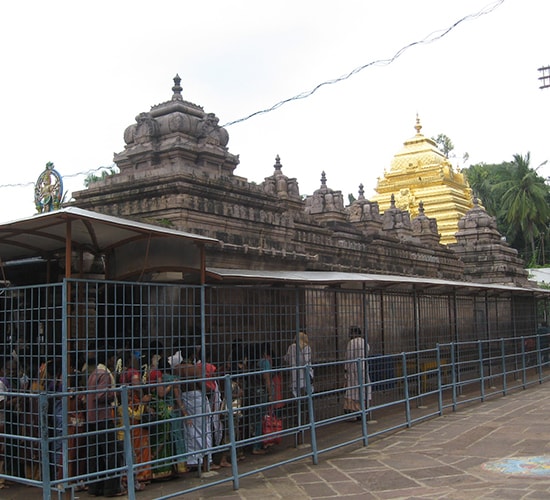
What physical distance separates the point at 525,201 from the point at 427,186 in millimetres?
12584

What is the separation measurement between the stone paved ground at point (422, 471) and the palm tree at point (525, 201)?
33473 millimetres

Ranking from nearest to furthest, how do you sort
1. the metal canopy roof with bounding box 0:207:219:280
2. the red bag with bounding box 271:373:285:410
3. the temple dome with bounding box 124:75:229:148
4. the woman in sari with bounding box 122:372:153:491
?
the metal canopy roof with bounding box 0:207:219:280 < the woman in sari with bounding box 122:372:153:491 < the red bag with bounding box 271:373:285:410 < the temple dome with bounding box 124:75:229:148

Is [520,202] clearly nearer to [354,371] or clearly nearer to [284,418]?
[354,371]

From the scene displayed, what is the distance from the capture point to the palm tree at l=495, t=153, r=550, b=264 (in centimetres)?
4116

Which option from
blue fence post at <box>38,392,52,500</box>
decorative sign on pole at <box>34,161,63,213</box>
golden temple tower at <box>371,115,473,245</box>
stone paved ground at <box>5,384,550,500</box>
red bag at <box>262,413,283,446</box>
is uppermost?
golden temple tower at <box>371,115,473,245</box>

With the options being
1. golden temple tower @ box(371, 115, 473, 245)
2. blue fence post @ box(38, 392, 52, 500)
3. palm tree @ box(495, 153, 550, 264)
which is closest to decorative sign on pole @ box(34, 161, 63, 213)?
blue fence post @ box(38, 392, 52, 500)

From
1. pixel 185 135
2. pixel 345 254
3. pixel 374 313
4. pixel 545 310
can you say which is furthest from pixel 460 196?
pixel 185 135

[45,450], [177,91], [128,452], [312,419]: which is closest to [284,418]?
[312,419]

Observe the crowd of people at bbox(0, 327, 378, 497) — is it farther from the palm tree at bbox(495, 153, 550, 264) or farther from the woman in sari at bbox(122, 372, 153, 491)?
the palm tree at bbox(495, 153, 550, 264)

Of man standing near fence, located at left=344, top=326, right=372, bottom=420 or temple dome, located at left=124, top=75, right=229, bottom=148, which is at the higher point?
temple dome, located at left=124, top=75, right=229, bottom=148

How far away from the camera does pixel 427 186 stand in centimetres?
3138

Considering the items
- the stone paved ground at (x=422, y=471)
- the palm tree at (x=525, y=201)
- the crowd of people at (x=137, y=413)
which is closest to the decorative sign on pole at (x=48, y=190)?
the crowd of people at (x=137, y=413)

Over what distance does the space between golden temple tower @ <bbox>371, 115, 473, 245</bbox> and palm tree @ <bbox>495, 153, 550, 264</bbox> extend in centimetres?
978

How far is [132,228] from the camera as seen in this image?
6551mm
